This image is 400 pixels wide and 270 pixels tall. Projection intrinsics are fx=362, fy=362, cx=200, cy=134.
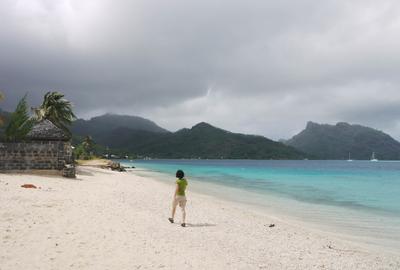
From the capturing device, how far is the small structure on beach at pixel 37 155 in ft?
76.2

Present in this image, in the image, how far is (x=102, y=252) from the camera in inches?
317

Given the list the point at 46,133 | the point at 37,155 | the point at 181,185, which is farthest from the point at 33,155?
the point at 181,185

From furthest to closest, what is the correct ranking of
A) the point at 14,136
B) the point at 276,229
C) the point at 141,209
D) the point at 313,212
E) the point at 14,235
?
1. the point at 14,136
2. the point at 313,212
3. the point at 141,209
4. the point at 276,229
5. the point at 14,235

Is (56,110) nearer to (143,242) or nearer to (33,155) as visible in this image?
(33,155)

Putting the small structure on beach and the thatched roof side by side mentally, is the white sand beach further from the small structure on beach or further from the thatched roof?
the thatched roof

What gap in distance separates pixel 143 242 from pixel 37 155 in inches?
675

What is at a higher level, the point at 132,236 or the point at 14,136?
the point at 14,136

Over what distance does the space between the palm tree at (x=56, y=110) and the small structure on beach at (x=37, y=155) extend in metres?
20.1

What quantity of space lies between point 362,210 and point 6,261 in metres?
21.2

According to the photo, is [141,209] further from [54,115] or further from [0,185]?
[54,115]

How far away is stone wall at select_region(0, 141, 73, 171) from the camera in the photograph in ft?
76.1

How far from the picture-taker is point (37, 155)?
77.4 ft

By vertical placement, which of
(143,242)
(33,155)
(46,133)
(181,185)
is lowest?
(143,242)

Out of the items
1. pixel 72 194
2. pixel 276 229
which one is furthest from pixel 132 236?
pixel 72 194
